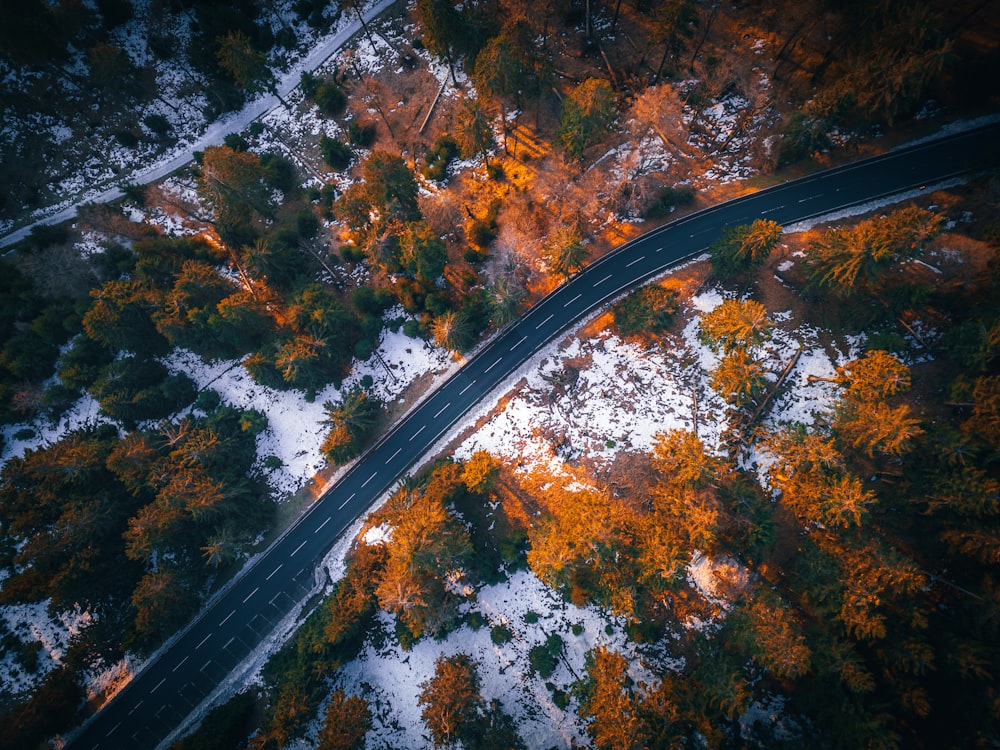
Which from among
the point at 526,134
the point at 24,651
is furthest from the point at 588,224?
the point at 24,651

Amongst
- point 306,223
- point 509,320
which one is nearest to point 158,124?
point 306,223

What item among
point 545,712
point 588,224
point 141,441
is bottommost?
point 141,441

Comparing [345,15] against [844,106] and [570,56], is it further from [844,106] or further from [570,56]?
[844,106]

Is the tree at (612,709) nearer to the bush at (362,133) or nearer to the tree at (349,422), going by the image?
the tree at (349,422)

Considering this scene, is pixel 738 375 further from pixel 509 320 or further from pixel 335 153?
pixel 335 153

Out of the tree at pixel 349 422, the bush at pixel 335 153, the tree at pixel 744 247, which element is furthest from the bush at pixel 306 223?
the tree at pixel 744 247

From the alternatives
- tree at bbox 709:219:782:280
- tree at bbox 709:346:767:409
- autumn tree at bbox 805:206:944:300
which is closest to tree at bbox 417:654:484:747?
tree at bbox 709:346:767:409
